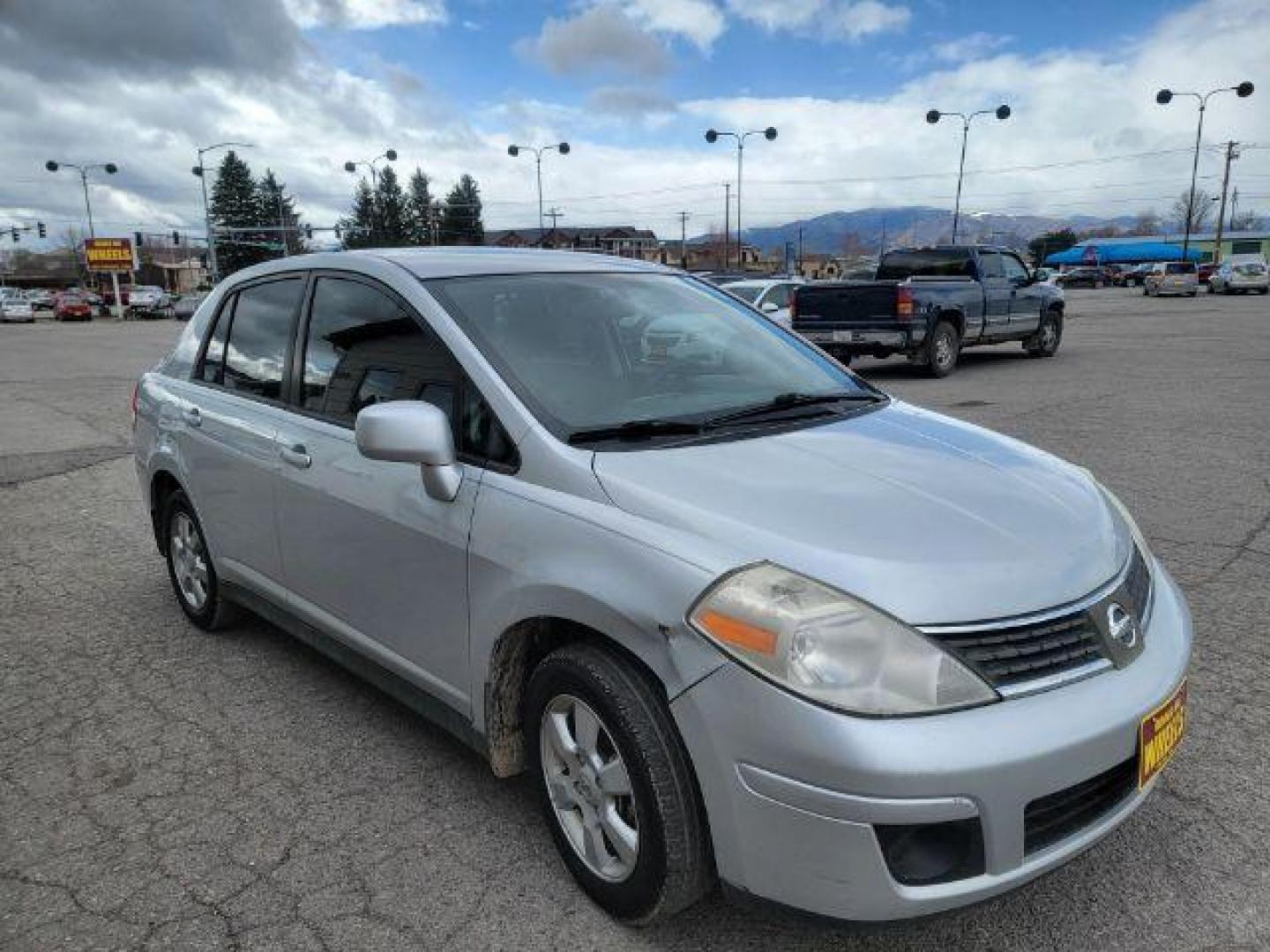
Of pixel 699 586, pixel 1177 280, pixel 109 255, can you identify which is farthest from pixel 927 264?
pixel 109 255

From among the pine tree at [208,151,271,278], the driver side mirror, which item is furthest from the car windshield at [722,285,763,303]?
the pine tree at [208,151,271,278]

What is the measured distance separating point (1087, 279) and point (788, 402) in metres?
72.6

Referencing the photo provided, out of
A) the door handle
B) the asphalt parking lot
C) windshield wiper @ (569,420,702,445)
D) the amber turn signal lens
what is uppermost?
windshield wiper @ (569,420,702,445)

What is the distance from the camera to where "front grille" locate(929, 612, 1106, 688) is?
200 cm

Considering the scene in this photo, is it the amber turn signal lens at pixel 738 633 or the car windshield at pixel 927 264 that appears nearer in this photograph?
the amber turn signal lens at pixel 738 633

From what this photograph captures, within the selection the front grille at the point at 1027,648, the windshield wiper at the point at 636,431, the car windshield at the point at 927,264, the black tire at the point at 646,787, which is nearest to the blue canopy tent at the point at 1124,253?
the car windshield at the point at 927,264

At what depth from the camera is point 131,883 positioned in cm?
264

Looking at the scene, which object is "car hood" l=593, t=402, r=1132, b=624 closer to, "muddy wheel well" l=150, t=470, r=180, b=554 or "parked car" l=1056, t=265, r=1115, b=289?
"muddy wheel well" l=150, t=470, r=180, b=554

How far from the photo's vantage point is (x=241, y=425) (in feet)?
12.5

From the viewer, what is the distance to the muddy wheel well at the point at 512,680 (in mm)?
2555

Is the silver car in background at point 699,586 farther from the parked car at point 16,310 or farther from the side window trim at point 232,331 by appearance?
the parked car at point 16,310

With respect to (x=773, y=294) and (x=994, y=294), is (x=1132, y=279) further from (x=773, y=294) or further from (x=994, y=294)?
(x=773, y=294)

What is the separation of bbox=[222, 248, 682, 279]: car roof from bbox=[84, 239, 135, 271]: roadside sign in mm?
70191

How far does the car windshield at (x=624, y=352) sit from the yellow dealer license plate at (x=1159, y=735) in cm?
139
